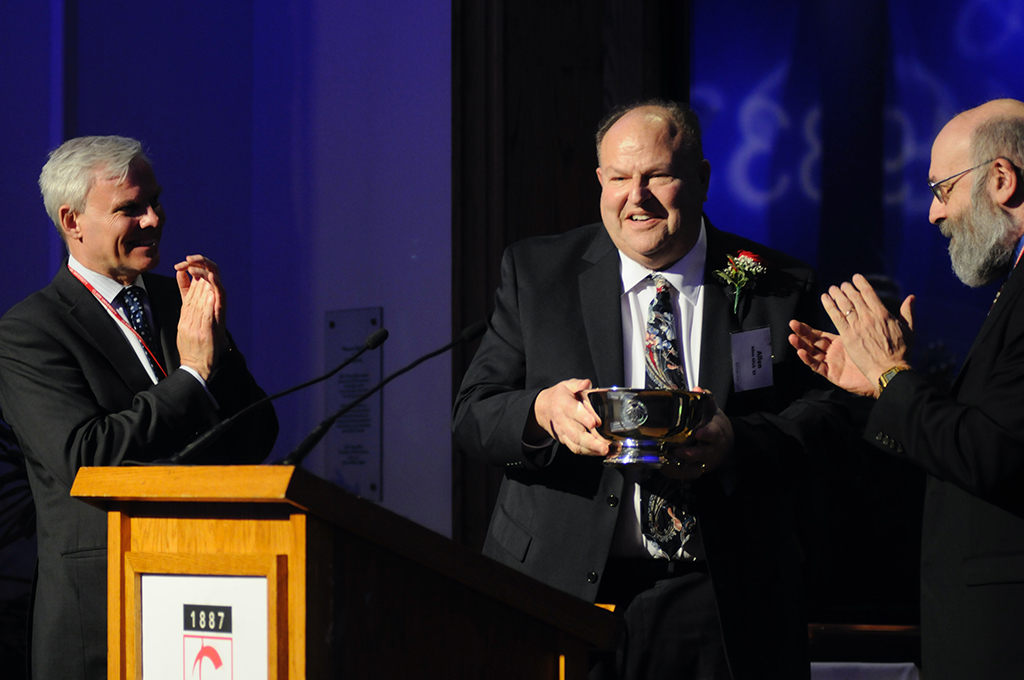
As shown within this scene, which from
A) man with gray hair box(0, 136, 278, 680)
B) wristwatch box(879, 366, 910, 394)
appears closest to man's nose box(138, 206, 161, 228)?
man with gray hair box(0, 136, 278, 680)

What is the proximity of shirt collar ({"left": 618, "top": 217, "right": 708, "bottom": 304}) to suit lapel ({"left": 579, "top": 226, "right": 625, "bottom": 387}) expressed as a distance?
0.02 m

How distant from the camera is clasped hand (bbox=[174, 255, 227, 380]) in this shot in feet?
7.02

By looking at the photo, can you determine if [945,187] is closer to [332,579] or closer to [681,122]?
[681,122]

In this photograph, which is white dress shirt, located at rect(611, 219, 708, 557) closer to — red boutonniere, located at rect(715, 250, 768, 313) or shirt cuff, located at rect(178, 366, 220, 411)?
red boutonniere, located at rect(715, 250, 768, 313)

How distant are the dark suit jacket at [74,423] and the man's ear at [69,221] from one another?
14 centimetres

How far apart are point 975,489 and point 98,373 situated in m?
1.70

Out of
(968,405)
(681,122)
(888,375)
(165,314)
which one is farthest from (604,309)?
(165,314)

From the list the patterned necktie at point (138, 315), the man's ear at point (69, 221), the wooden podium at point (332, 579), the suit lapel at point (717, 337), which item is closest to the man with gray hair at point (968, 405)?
the suit lapel at point (717, 337)

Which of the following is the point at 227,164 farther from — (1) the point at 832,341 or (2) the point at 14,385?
(1) the point at 832,341

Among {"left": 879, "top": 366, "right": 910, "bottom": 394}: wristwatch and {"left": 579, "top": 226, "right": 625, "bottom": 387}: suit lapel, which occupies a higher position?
{"left": 579, "top": 226, "right": 625, "bottom": 387}: suit lapel

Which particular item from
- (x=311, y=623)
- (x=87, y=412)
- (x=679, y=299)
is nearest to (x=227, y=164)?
(x=87, y=412)

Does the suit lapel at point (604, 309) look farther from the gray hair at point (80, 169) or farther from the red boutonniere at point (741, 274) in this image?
the gray hair at point (80, 169)

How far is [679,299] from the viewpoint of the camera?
2105mm

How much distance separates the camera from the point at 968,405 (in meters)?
1.77
